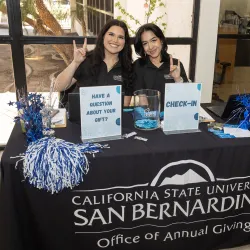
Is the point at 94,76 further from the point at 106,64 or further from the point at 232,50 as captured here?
the point at 232,50

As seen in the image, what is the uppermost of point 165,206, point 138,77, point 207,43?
point 207,43

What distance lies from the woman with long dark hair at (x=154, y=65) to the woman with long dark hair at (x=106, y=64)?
7cm

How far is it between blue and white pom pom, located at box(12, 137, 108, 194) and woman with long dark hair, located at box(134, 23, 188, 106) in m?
1.02

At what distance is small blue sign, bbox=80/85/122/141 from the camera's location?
4.66ft

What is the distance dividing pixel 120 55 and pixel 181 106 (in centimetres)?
84

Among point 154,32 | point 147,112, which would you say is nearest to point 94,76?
point 154,32

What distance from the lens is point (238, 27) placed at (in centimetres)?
418

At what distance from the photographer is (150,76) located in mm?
2229

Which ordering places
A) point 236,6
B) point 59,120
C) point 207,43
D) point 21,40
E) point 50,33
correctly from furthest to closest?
point 236,6, point 207,43, point 50,33, point 21,40, point 59,120

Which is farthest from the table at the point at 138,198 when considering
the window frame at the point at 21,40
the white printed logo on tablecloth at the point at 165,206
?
the window frame at the point at 21,40

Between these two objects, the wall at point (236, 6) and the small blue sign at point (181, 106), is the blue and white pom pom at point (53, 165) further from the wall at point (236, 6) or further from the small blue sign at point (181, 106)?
the wall at point (236, 6)

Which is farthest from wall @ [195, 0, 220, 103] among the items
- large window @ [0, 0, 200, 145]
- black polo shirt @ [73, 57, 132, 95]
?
black polo shirt @ [73, 57, 132, 95]

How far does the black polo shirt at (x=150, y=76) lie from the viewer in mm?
2230

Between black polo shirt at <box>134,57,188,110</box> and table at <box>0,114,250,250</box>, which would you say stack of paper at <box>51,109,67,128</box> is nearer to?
table at <box>0,114,250,250</box>
